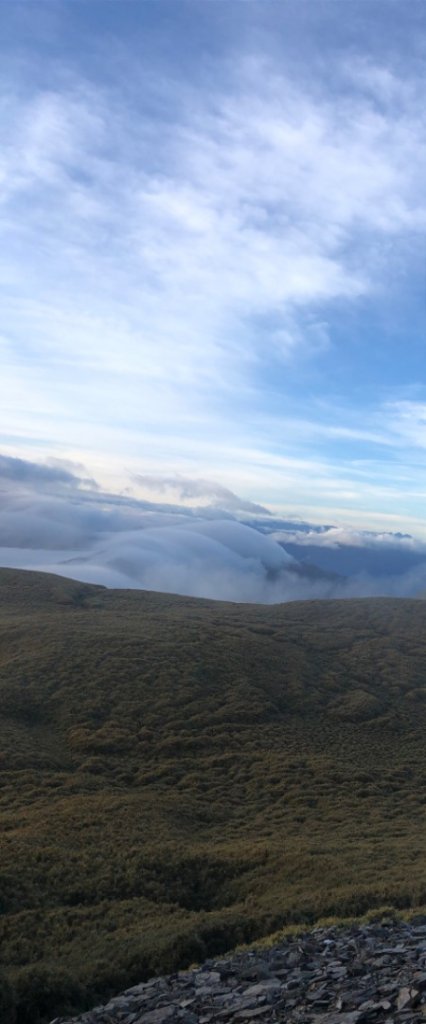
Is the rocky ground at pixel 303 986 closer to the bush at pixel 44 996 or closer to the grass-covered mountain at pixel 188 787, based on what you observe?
the bush at pixel 44 996

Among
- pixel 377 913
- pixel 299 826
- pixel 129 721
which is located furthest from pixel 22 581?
pixel 377 913

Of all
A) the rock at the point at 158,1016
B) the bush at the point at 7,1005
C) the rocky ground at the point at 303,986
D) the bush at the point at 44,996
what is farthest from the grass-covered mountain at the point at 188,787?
the rock at the point at 158,1016

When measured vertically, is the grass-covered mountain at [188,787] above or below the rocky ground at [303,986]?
below

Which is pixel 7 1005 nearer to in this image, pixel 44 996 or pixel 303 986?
pixel 44 996

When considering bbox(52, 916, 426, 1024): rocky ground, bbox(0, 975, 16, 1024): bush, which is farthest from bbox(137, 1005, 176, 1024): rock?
bbox(0, 975, 16, 1024): bush

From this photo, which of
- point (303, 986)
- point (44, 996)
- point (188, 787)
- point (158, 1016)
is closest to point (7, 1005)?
point (44, 996)

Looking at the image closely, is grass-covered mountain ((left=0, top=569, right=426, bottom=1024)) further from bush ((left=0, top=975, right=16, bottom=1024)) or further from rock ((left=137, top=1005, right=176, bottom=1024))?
rock ((left=137, top=1005, right=176, bottom=1024))
